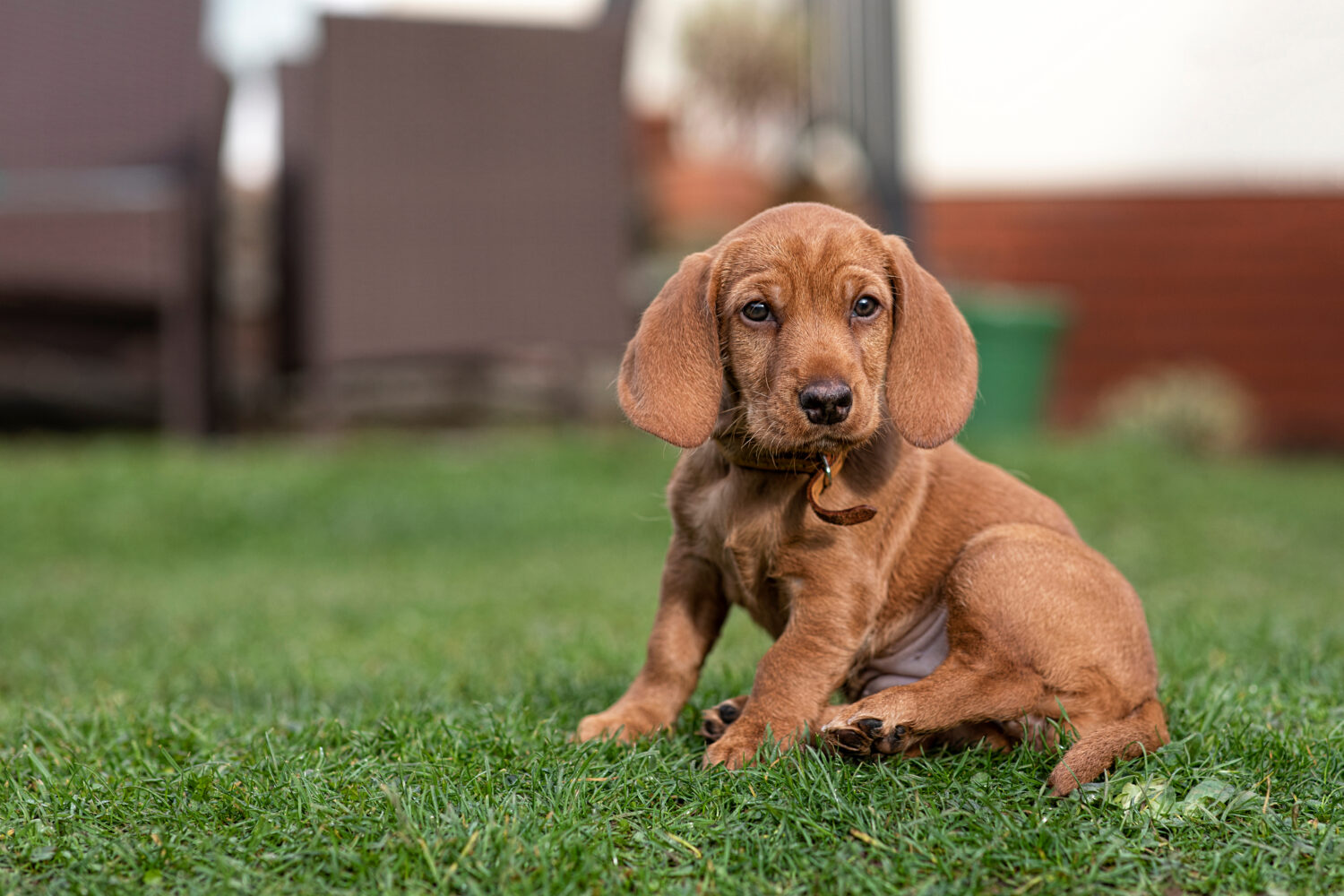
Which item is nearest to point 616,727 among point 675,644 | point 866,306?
point 675,644

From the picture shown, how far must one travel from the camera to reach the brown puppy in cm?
217

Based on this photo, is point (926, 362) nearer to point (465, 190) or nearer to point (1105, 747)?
point (1105, 747)

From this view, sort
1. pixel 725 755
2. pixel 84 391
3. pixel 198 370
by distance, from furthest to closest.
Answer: pixel 84 391
pixel 198 370
pixel 725 755

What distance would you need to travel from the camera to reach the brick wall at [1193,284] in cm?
1192

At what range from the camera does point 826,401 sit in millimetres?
2041

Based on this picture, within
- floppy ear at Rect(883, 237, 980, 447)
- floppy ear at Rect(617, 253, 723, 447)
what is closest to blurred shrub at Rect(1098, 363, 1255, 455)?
floppy ear at Rect(883, 237, 980, 447)

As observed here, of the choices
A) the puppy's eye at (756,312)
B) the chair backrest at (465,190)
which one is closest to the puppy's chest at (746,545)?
the puppy's eye at (756,312)

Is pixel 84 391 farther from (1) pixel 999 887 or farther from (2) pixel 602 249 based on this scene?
(1) pixel 999 887

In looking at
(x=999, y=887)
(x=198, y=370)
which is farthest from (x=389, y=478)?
(x=999, y=887)

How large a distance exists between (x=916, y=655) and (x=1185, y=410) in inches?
387

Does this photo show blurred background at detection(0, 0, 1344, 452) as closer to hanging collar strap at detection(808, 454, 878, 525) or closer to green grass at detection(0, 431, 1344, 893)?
green grass at detection(0, 431, 1344, 893)

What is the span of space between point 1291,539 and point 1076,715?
18.5ft

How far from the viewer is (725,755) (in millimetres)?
2227

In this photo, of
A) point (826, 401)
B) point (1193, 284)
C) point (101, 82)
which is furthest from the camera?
point (1193, 284)
